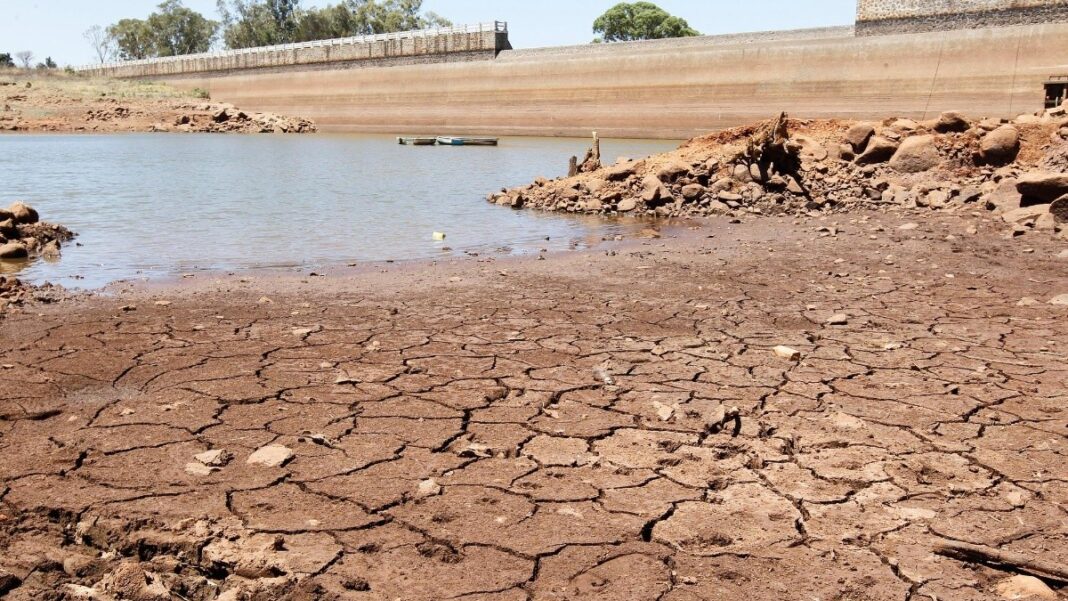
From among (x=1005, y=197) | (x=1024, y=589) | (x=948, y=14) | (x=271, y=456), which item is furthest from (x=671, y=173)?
(x=948, y=14)

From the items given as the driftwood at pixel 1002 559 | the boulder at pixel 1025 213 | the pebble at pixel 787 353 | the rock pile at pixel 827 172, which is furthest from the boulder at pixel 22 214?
the boulder at pixel 1025 213

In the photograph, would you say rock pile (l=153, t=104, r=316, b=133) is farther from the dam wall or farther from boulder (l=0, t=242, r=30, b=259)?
boulder (l=0, t=242, r=30, b=259)

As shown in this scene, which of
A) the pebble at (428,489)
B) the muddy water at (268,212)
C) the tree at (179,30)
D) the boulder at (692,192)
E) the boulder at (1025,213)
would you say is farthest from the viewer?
the tree at (179,30)

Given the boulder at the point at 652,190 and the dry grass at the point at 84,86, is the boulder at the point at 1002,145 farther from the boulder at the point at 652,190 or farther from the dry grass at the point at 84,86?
the dry grass at the point at 84,86

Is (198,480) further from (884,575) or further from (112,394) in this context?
(884,575)

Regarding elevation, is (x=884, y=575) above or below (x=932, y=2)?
below

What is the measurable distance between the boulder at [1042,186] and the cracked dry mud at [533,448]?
13.2ft

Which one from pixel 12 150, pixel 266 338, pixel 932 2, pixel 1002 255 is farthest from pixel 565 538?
pixel 932 2

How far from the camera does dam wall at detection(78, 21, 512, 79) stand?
46562 mm

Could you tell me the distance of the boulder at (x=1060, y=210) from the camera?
8.61 meters

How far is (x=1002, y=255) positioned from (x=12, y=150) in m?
30.0

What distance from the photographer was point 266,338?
485cm

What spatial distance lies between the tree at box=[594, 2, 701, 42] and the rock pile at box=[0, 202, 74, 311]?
63.3 meters

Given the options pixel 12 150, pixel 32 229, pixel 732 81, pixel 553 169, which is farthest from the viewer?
pixel 732 81
